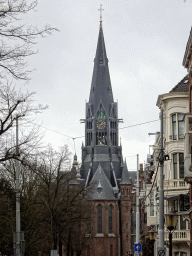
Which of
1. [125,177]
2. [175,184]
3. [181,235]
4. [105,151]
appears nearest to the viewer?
[181,235]

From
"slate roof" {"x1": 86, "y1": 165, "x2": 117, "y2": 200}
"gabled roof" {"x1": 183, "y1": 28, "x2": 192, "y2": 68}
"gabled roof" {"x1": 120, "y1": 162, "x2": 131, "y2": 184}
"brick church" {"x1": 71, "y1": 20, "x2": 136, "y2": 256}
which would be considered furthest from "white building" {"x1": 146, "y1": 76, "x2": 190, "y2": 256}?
"gabled roof" {"x1": 120, "y1": 162, "x2": 131, "y2": 184}

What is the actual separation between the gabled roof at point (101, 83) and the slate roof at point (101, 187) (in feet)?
45.5

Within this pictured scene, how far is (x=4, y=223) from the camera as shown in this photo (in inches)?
1448

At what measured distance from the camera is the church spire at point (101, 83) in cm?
12781

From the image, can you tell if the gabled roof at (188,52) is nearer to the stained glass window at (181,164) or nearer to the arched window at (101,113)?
the stained glass window at (181,164)

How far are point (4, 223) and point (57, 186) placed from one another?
5.16 m

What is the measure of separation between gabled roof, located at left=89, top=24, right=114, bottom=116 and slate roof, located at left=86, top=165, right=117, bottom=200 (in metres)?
13.9

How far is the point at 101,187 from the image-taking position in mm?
119500

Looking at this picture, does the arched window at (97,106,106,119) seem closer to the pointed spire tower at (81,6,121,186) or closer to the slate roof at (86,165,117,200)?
the pointed spire tower at (81,6,121,186)

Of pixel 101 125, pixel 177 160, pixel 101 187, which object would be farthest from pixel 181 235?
pixel 101 125

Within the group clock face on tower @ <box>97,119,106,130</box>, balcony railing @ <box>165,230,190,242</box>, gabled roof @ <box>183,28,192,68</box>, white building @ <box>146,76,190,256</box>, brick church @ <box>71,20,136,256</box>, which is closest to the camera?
gabled roof @ <box>183,28,192,68</box>

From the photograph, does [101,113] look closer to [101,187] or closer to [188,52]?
[101,187]

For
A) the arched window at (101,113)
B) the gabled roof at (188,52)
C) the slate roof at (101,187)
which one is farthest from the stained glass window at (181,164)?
the arched window at (101,113)

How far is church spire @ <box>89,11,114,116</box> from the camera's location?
127812 mm
